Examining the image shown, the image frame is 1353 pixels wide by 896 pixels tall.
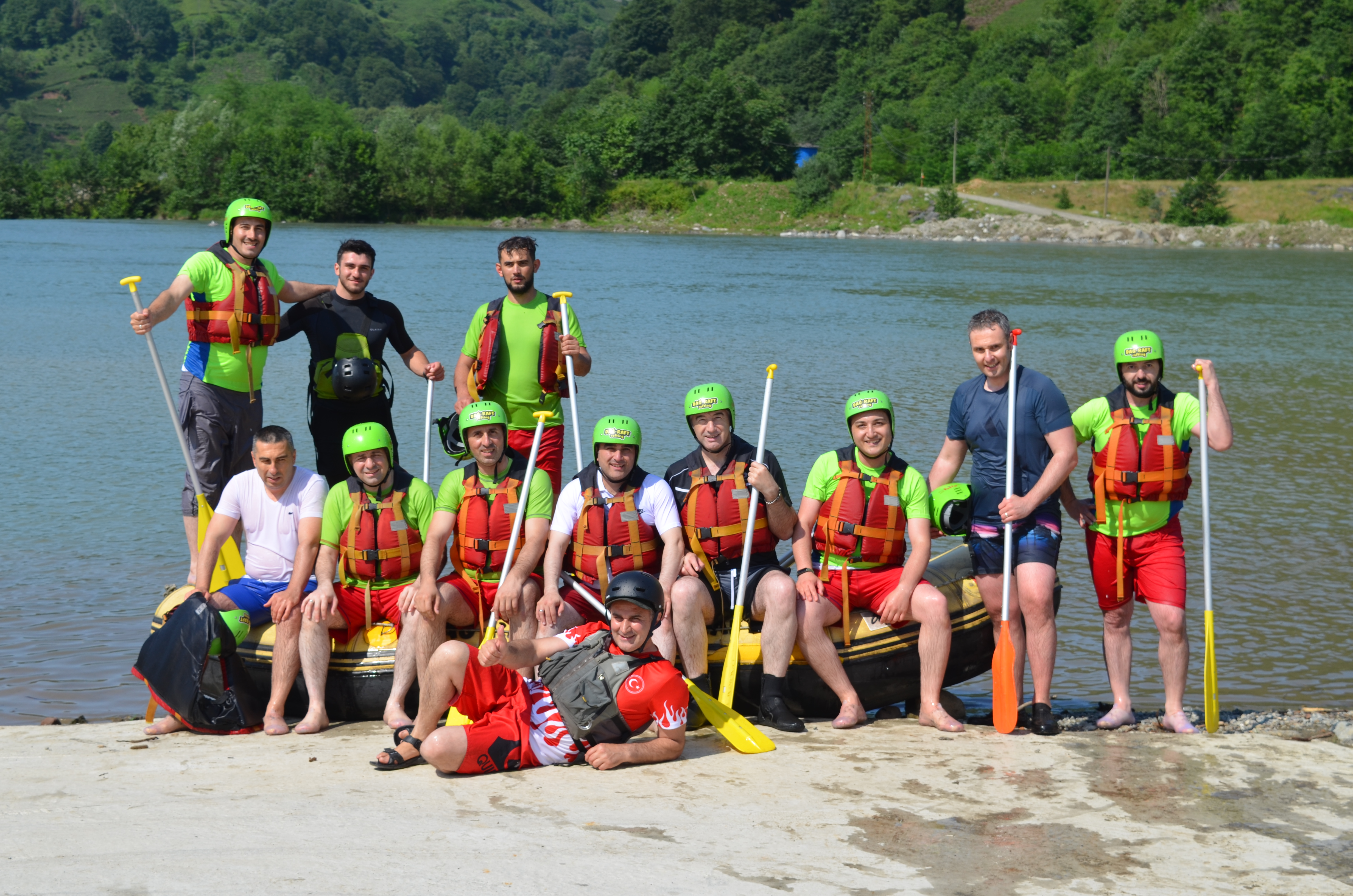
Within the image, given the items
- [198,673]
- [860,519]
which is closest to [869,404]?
[860,519]

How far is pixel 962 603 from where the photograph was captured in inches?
240

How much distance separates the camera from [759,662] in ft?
18.9

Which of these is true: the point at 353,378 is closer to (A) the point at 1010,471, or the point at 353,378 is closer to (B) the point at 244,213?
(B) the point at 244,213

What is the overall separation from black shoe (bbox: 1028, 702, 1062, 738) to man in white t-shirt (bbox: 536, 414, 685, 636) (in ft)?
5.65

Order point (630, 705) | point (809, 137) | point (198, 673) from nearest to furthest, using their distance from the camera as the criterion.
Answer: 1. point (630, 705)
2. point (198, 673)
3. point (809, 137)

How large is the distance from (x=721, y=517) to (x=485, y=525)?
107 cm

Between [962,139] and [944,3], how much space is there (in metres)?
67.1

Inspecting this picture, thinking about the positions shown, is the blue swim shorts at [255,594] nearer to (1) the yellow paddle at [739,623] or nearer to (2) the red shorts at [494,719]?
(2) the red shorts at [494,719]

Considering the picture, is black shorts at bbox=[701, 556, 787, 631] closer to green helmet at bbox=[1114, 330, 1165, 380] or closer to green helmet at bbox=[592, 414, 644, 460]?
green helmet at bbox=[592, 414, 644, 460]

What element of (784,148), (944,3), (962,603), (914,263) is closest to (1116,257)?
(914,263)

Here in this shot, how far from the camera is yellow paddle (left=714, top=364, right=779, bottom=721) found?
18.4ft

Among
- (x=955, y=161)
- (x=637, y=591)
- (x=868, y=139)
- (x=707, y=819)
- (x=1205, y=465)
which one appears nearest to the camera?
(x=707, y=819)

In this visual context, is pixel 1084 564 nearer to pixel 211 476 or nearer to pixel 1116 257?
pixel 211 476

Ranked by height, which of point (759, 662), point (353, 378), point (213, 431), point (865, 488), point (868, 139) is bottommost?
point (759, 662)
